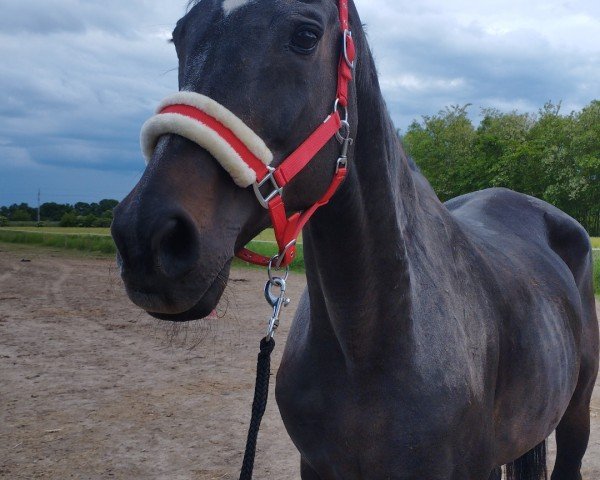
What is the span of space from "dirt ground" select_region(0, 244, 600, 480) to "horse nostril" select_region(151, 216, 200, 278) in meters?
0.52

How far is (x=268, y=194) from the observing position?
161 centimetres

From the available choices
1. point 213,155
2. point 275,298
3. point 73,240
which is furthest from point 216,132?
point 73,240

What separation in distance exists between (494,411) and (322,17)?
5.67 ft

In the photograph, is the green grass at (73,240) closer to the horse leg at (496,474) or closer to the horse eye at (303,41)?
the horse leg at (496,474)

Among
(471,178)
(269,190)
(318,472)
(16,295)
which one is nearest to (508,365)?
(318,472)

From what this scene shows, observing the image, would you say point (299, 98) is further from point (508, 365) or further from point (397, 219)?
point (508, 365)

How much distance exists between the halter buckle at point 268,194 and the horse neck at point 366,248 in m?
0.39

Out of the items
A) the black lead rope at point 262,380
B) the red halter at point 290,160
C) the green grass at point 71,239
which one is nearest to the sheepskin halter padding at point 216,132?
the red halter at point 290,160

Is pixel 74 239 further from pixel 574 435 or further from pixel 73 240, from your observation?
pixel 574 435

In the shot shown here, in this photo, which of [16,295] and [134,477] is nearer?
[134,477]

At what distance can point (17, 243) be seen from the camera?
1236 inches

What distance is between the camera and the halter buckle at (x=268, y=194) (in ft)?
5.10

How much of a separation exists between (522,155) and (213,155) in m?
50.6

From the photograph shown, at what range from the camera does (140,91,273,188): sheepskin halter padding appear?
145cm
